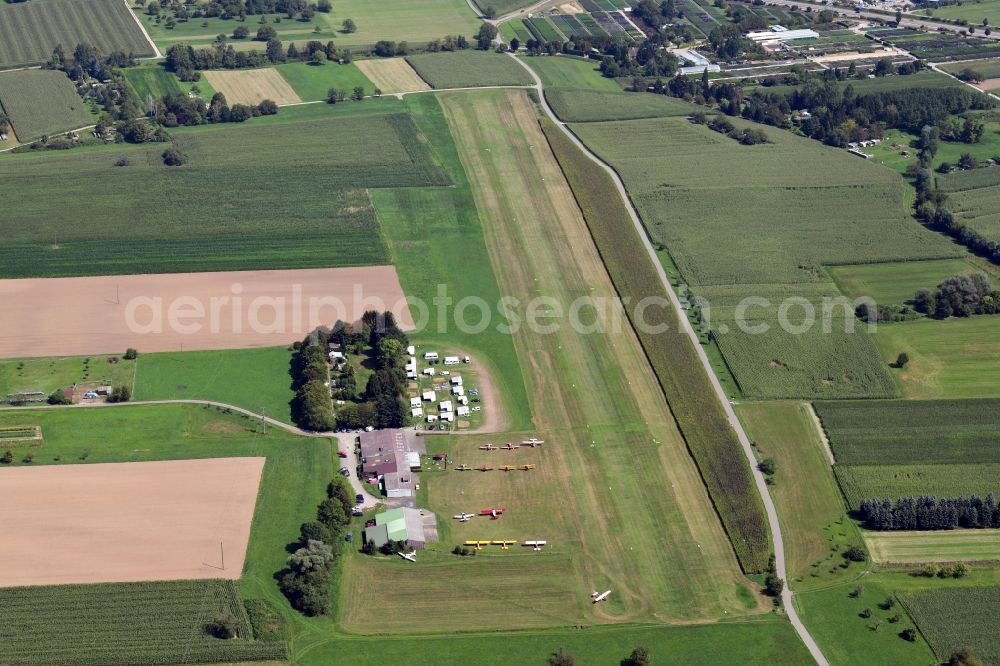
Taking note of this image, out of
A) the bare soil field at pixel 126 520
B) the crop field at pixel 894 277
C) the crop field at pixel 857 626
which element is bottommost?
the bare soil field at pixel 126 520

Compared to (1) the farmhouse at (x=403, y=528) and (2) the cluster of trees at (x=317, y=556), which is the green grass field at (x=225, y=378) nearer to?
(2) the cluster of trees at (x=317, y=556)

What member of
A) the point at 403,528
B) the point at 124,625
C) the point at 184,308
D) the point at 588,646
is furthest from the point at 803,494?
the point at 184,308

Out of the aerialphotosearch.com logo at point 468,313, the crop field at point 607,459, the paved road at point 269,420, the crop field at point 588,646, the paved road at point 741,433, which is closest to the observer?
the crop field at point 588,646

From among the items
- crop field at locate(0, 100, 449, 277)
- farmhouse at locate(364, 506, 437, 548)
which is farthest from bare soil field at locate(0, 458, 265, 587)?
crop field at locate(0, 100, 449, 277)

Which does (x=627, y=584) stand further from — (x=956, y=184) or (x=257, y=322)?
(x=956, y=184)

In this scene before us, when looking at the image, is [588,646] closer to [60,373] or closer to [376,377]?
[376,377]

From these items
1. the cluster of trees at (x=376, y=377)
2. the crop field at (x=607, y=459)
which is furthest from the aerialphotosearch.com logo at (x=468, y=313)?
the cluster of trees at (x=376, y=377)
